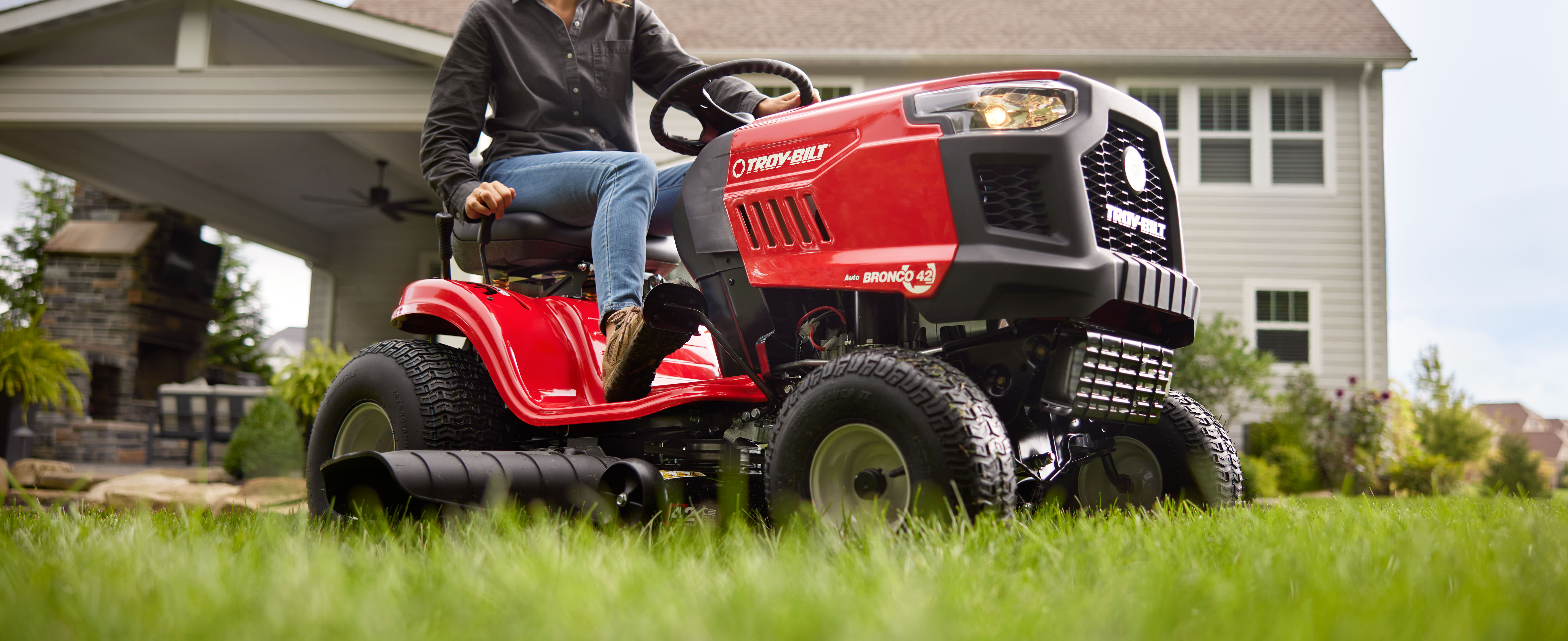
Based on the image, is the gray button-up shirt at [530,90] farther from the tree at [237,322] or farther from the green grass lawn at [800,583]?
the tree at [237,322]

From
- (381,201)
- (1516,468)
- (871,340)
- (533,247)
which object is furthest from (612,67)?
(1516,468)

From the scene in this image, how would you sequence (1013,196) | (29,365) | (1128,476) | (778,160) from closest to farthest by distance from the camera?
(1013,196) < (778,160) < (1128,476) < (29,365)

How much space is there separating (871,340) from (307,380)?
7256mm

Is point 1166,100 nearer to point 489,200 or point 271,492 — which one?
point 271,492

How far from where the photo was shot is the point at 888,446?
1.78m

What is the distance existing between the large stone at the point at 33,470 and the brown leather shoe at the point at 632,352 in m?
5.66

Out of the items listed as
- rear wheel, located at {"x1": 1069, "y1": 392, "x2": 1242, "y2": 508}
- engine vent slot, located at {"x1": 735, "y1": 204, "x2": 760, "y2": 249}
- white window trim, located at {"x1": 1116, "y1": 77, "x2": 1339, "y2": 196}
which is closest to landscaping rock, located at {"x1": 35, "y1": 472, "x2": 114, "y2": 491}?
engine vent slot, located at {"x1": 735, "y1": 204, "x2": 760, "y2": 249}

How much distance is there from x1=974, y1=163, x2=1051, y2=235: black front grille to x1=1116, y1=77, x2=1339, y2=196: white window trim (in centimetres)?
945

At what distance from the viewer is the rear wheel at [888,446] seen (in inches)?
63.1

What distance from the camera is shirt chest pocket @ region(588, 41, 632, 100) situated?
264 centimetres

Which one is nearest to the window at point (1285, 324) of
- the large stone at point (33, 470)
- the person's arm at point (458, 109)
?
the person's arm at point (458, 109)

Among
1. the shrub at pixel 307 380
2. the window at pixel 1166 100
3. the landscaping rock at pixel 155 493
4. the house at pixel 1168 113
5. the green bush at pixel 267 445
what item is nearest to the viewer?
the landscaping rock at pixel 155 493

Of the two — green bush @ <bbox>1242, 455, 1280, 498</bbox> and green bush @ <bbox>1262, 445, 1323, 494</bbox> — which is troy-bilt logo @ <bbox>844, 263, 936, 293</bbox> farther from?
green bush @ <bbox>1262, 445, 1323, 494</bbox>

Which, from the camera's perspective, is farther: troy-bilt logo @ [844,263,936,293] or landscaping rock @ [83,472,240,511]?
landscaping rock @ [83,472,240,511]
